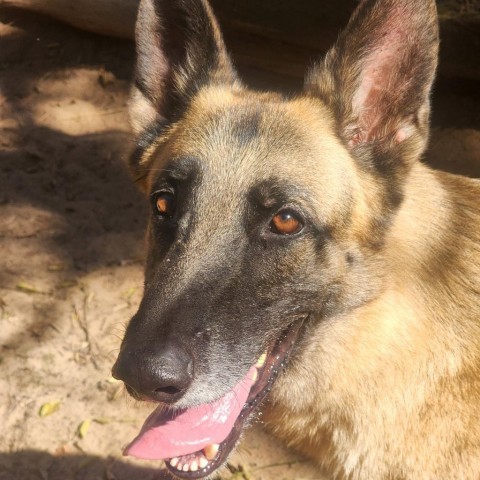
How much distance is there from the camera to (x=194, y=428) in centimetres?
317

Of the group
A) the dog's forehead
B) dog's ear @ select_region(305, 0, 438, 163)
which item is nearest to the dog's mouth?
the dog's forehead

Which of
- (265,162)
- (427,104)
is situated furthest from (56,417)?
(427,104)

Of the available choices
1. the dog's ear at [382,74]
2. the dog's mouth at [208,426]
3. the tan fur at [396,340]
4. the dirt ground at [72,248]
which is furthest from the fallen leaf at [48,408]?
the dog's ear at [382,74]

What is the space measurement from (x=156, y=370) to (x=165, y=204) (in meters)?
Result: 0.86

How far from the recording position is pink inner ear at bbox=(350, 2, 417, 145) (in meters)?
3.09

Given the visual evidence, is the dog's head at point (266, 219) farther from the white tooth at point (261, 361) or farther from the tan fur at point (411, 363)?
the tan fur at point (411, 363)

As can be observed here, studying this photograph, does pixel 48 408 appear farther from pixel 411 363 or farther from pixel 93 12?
pixel 93 12

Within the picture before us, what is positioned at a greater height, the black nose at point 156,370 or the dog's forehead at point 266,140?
the dog's forehead at point 266,140

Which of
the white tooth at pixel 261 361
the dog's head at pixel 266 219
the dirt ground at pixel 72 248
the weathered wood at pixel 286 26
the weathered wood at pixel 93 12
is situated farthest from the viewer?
the weathered wood at pixel 93 12

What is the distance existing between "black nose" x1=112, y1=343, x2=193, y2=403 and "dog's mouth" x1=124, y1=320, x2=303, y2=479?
38 centimetres

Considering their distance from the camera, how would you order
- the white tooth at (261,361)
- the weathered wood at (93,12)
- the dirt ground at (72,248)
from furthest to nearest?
the weathered wood at (93,12), the dirt ground at (72,248), the white tooth at (261,361)

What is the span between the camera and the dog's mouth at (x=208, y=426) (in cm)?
312

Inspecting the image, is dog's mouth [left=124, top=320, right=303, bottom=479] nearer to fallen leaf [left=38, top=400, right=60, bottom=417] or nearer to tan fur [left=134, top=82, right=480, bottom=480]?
tan fur [left=134, top=82, right=480, bottom=480]

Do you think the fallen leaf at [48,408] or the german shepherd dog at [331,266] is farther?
the fallen leaf at [48,408]
